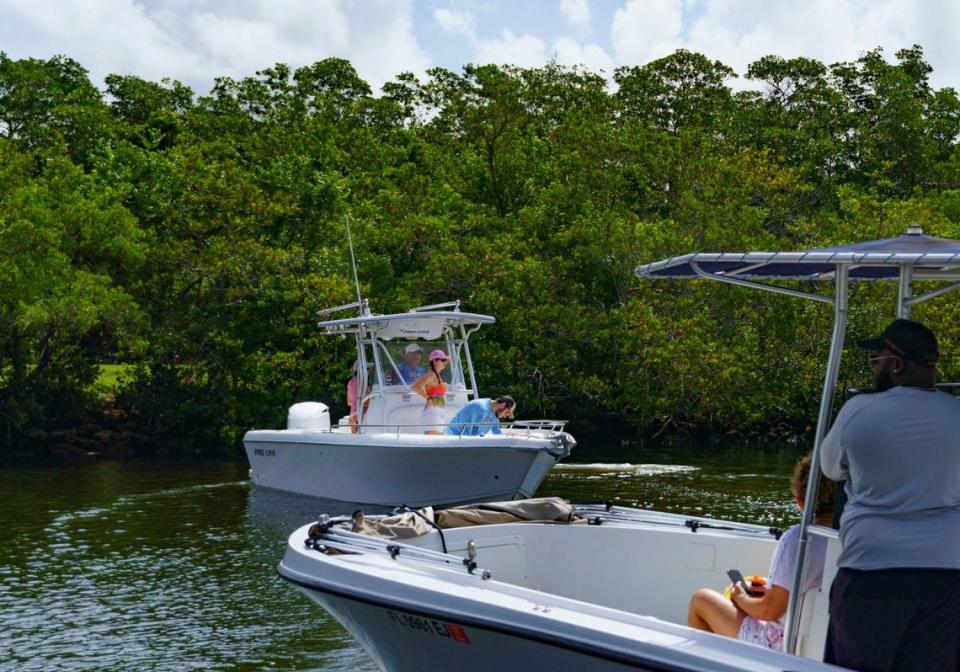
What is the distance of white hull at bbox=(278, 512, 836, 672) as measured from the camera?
5328mm

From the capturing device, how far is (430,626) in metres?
6.31

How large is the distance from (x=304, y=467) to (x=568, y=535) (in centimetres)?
1279

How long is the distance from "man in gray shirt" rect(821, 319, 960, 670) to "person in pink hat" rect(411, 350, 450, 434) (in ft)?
44.3

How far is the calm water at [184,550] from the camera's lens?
10.4 metres

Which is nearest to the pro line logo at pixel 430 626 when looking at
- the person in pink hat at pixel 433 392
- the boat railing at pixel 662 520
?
the boat railing at pixel 662 520

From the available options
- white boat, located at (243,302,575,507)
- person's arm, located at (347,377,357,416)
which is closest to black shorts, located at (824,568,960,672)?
white boat, located at (243,302,575,507)

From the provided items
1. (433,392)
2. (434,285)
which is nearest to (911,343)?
(433,392)

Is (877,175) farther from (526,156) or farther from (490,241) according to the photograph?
(490,241)

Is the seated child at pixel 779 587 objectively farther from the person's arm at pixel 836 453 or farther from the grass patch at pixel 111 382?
the grass patch at pixel 111 382

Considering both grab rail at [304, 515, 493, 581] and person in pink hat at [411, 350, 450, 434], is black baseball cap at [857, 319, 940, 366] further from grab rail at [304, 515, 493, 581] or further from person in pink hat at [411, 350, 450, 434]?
person in pink hat at [411, 350, 450, 434]

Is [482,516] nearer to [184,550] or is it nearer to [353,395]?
[184,550]

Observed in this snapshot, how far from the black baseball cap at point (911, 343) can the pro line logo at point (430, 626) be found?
8.23 ft

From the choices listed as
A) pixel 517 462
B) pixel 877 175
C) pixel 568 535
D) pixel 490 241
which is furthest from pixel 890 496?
pixel 877 175

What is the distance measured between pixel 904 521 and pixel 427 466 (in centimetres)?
1328
